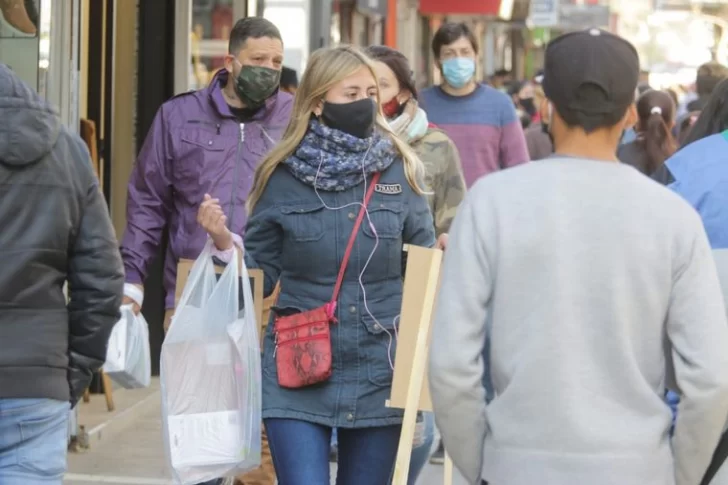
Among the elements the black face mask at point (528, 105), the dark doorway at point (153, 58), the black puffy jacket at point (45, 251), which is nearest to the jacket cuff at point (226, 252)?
the black puffy jacket at point (45, 251)

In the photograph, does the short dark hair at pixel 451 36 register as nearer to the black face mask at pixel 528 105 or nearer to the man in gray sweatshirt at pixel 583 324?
the man in gray sweatshirt at pixel 583 324

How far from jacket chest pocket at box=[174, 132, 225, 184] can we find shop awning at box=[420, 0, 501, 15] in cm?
1703

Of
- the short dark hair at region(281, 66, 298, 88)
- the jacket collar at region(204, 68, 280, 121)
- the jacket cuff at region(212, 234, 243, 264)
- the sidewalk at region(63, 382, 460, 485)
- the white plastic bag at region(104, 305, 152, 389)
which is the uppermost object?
the jacket collar at region(204, 68, 280, 121)

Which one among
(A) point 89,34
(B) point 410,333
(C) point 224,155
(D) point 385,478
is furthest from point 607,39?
(A) point 89,34

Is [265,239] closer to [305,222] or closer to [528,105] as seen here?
[305,222]

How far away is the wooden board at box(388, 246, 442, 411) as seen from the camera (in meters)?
4.29

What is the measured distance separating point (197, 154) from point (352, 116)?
1405mm

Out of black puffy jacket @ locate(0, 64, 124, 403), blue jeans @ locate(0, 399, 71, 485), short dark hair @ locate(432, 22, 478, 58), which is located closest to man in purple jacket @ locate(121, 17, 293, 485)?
black puffy jacket @ locate(0, 64, 124, 403)

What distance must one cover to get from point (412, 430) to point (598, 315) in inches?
49.3

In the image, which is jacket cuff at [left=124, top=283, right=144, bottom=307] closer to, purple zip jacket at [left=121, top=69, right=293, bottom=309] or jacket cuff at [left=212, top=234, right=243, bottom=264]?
purple zip jacket at [left=121, top=69, right=293, bottom=309]

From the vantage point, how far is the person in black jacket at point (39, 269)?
146 inches

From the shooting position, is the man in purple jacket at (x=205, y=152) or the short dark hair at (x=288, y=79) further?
the short dark hair at (x=288, y=79)

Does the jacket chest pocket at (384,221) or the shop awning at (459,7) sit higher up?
the shop awning at (459,7)

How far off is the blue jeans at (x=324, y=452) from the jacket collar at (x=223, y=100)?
5.65 ft
